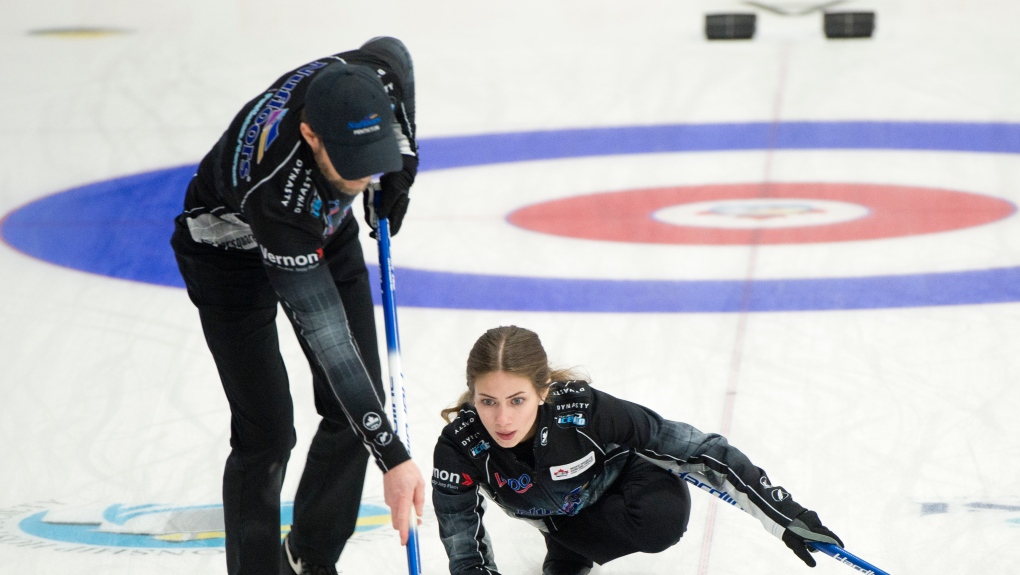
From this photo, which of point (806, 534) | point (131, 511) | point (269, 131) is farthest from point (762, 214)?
point (269, 131)

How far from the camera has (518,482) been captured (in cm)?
267

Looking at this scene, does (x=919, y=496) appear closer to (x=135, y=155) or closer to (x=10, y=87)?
(x=135, y=155)

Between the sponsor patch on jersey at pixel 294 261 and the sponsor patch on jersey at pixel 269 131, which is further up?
the sponsor patch on jersey at pixel 269 131

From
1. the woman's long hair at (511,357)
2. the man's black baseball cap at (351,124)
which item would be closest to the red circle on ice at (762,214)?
the woman's long hair at (511,357)

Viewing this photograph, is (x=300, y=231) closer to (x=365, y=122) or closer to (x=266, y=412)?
(x=365, y=122)

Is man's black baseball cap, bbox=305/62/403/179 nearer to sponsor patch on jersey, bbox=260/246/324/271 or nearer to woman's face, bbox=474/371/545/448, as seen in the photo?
sponsor patch on jersey, bbox=260/246/324/271

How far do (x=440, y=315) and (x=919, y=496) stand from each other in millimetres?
2028

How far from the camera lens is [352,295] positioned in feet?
8.95

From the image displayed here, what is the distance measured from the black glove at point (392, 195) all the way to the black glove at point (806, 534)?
1137mm

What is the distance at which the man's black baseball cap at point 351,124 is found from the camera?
2.12 meters

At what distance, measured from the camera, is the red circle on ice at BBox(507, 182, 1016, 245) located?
535cm

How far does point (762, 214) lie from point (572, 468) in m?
3.23

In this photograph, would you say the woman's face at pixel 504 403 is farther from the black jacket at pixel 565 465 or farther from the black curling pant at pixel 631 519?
the black curling pant at pixel 631 519

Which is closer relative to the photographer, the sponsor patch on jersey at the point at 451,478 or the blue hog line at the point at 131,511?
the sponsor patch on jersey at the point at 451,478
